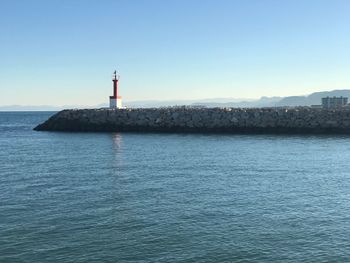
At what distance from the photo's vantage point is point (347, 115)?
195ft

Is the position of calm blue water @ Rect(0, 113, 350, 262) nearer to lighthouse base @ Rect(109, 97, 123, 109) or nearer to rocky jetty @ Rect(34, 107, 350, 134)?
rocky jetty @ Rect(34, 107, 350, 134)

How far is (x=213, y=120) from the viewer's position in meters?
62.2

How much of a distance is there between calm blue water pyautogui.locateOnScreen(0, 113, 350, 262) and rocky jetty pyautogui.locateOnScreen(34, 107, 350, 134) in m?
20.1

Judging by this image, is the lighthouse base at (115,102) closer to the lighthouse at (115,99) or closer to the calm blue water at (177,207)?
the lighthouse at (115,99)

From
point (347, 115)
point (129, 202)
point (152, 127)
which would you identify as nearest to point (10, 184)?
point (129, 202)

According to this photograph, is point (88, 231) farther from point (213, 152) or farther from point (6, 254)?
point (213, 152)

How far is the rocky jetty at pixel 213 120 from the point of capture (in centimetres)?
5906

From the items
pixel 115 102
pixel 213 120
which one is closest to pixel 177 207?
pixel 213 120

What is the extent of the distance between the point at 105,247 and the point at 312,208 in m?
9.38

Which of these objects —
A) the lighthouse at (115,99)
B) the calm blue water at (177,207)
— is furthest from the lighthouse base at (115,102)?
the calm blue water at (177,207)

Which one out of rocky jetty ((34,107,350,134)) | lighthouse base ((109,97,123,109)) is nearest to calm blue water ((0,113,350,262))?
rocky jetty ((34,107,350,134))

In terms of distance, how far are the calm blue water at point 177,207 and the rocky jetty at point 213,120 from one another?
793 inches

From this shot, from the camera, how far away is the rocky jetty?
5906 centimetres

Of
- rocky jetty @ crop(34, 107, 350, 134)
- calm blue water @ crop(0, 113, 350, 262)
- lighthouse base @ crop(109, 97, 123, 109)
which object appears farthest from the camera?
lighthouse base @ crop(109, 97, 123, 109)
